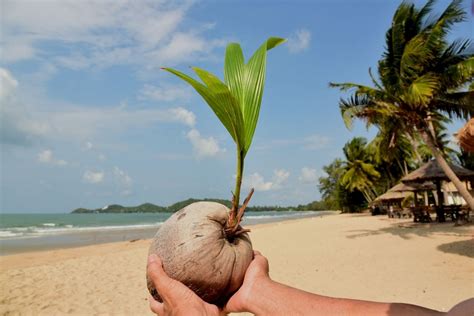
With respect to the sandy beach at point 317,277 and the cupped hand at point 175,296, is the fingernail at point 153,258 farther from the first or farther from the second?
the sandy beach at point 317,277

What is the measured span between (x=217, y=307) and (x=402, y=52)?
32.3 feet

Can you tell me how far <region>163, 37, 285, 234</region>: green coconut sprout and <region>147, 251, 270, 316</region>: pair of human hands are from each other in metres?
0.20

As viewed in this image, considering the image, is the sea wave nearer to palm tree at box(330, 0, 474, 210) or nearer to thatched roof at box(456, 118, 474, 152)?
palm tree at box(330, 0, 474, 210)

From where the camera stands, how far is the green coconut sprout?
1.29m

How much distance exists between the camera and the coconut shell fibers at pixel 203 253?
1.26m

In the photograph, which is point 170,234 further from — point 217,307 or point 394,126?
point 394,126

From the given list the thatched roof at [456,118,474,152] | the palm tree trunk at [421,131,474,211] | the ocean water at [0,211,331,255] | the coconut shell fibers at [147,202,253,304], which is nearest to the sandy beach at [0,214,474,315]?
the palm tree trunk at [421,131,474,211]

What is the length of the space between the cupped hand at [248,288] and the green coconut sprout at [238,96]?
18 cm

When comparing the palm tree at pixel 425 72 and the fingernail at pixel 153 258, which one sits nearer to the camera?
the fingernail at pixel 153 258

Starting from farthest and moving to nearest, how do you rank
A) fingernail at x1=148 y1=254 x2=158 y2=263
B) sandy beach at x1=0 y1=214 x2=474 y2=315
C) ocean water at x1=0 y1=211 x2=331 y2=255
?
ocean water at x1=0 y1=211 x2=331 y2=255 < sandy beach at x1=0 y1=214 x2=474 y2=315 < fingernail at x1=148 y1=254 x2=158 y2=263

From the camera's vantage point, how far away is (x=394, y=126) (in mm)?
11195

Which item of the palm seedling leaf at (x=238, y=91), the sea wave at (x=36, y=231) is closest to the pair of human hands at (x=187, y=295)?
the palm seedling leaf at (x=238, y=91)

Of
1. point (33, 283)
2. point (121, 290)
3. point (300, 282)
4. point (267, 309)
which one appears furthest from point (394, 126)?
point (267, 309)

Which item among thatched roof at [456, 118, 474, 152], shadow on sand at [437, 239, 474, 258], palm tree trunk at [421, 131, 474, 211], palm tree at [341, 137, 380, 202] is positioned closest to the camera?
thatched roof at [456, 118, 474, 152]
